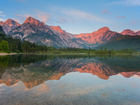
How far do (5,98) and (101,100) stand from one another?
982cm

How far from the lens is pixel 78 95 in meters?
11.9

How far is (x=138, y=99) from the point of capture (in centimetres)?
1113

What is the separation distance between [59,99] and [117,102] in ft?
18.8

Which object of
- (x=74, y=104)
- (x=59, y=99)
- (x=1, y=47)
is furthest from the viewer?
(x=1, y=47)

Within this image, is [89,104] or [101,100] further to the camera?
[101,100]

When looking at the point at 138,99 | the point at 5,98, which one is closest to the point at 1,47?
the point at 5,98

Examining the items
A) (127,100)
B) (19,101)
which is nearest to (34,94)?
(19,101)

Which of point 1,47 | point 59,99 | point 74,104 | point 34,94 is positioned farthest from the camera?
point 1,47

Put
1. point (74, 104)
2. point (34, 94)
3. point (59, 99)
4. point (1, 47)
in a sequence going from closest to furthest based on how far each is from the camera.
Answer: point (74, 104) < point (59, 99) < point (34, 94) < point (1, 47)

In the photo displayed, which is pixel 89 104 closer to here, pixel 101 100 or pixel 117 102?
pixel 101 100

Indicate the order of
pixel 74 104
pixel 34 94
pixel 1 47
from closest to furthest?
pixel 74 104, pixel 34 94, pixel 1 47

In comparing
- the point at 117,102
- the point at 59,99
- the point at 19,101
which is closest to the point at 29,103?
the point at 19,101

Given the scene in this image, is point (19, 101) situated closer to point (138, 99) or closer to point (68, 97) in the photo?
point (68, 97)

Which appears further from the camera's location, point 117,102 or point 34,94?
point 34,94
